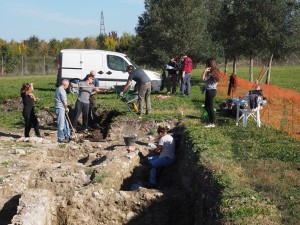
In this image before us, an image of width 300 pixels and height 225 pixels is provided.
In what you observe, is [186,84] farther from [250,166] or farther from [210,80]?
[250,166]

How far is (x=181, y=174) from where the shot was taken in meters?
10.2

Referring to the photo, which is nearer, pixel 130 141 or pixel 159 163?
pixel 159 163

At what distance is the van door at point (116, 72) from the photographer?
69.5ft

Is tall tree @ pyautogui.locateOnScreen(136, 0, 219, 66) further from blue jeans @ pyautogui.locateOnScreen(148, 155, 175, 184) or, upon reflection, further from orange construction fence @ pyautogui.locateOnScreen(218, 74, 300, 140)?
blue jeans @ pyautogui.locateOnScreen(148, 155, 175, 184)

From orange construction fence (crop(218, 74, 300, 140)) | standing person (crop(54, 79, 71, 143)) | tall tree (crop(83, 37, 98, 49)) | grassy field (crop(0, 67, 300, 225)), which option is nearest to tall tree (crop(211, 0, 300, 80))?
orange construction fence (crop(218, 74, 300, 140))

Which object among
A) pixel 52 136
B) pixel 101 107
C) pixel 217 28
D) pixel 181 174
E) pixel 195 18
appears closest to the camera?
pixel 181 174

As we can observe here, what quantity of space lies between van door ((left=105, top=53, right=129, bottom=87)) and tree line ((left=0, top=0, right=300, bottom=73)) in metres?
6.08

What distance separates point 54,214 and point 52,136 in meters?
7.27

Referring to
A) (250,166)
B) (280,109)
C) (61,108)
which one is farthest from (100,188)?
(280,109)

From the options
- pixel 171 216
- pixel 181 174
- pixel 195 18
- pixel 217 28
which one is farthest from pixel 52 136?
pixel 217 28

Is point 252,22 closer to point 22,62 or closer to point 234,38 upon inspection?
point 234,38

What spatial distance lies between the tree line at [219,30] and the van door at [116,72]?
608 centimetres

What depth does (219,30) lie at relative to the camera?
109 feet

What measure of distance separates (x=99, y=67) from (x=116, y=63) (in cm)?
75
